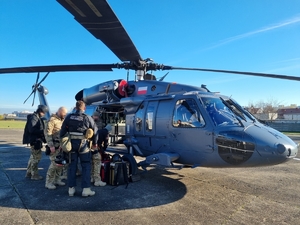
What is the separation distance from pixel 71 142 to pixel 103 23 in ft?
8.11

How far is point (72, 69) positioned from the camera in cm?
743

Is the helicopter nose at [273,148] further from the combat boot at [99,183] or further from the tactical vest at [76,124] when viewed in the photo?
the combat boot at [99,183]

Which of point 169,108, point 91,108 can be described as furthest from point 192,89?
point 91,108

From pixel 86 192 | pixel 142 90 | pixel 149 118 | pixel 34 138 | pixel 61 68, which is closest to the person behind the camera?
pixel 86 192

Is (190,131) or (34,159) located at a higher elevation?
(190,131)

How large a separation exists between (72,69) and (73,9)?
3.41 metres

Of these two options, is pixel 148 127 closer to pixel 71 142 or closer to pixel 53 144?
pixel 71 142

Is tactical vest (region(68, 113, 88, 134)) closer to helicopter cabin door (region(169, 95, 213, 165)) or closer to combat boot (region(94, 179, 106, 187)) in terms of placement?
combat boot (region(94, 179, 106, 187))

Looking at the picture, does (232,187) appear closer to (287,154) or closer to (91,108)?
(287,154)

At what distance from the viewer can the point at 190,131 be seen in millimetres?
5039

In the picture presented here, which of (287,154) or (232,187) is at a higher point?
(287,154)

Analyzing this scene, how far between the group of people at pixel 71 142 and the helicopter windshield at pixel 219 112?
8.06ft

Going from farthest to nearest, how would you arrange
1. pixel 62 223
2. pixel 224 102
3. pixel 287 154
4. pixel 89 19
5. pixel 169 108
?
1. pixel 169 108
2. pixel 224 102
3. pixel 89 19
4. pixel 287 154
5. pixel 62 223

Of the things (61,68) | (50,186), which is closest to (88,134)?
(50,186)
